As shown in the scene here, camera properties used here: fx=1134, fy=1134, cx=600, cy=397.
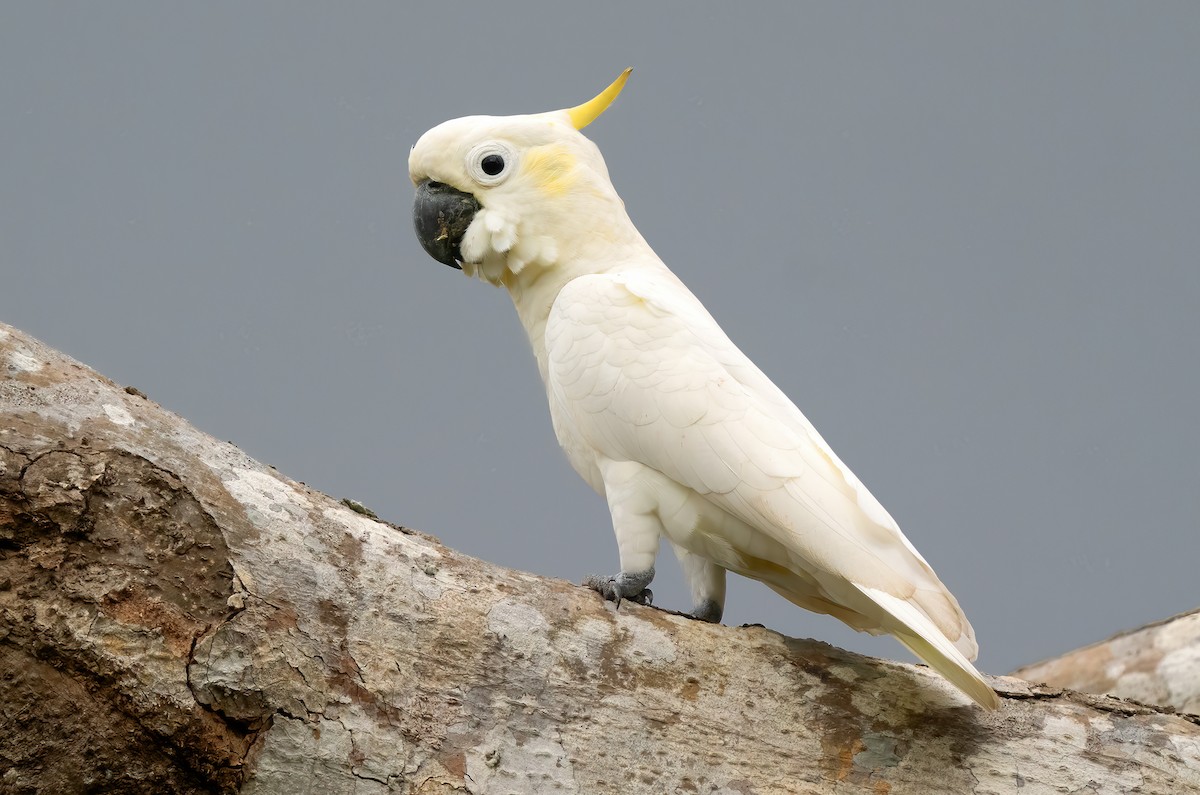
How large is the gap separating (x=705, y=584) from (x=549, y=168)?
55.6 inches

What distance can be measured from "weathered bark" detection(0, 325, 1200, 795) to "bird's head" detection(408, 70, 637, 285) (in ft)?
3.83

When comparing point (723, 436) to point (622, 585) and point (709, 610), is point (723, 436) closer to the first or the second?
point (622, 585)

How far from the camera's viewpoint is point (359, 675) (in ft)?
8.26

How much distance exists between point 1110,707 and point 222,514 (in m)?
2.26

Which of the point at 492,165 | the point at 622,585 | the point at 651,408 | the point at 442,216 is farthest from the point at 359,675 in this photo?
the point at 492,165

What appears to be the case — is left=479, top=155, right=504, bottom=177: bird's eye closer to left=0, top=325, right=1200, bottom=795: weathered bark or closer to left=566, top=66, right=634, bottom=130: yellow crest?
left=566, top=66, right=634, bottom=130: yellow crest

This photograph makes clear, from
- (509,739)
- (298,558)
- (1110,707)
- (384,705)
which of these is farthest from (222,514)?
(1110,707)

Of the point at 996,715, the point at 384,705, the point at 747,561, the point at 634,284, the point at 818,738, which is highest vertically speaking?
the point at 634,284

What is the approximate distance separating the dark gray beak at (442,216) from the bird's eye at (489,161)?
80 millimetres

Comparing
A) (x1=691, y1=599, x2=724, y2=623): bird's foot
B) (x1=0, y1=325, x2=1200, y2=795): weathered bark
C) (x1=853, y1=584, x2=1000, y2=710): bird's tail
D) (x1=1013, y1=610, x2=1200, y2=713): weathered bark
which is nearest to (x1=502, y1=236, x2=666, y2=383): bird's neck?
(x1=691, y1=599, x2=724, y2=623): bird's foot

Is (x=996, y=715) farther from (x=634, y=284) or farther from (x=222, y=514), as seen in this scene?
(x=222, y=514)

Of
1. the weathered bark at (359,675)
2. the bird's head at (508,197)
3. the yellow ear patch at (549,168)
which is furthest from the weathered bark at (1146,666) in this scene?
the yellow ear patch at (549,168)

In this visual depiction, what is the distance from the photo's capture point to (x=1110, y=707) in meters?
2.93

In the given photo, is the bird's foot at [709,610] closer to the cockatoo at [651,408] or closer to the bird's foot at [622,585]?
the cockatoo at [651,408]
